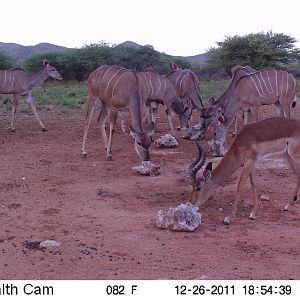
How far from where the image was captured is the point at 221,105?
12312 mm

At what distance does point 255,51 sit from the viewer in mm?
34750

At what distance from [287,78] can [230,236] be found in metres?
7.22

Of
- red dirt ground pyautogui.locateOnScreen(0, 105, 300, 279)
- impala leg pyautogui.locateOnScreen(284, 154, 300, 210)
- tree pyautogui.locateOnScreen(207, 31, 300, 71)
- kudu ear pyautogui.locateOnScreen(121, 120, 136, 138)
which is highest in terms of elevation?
tree pyautogui.locateOnScreen(207, 31, 300, 71)

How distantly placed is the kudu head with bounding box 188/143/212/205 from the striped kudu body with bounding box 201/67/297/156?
4870 millimetres

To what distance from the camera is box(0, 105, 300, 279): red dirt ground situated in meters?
5.23

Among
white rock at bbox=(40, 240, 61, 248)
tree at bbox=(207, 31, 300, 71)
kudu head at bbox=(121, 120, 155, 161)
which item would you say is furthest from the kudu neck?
tree at bbox=(207, 31, 300, 71)

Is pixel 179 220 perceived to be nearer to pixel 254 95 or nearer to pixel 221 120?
pixel 221 120

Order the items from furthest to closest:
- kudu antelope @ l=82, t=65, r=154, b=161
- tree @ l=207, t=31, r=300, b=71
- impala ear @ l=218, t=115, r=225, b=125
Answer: tree @ l=207, t=31, r=300, b=71 < impala ear @ l=218, t=115, r=225, b=125 < kudu antelope @ l=82, t=65, r=154, b=161

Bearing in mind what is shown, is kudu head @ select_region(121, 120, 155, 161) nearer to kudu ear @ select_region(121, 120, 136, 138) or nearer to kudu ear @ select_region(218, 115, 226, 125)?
kudu ear @ select_region(121, 120, 136, 138)

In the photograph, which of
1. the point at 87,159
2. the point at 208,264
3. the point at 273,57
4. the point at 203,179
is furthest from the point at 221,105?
the point at 273,57

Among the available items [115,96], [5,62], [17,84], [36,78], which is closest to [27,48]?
[5,62]

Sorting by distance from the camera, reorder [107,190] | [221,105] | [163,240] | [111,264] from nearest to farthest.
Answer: [111,264] → [163,240] → [107,190] → [221,105]

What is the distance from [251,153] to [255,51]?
28800 millimetres
